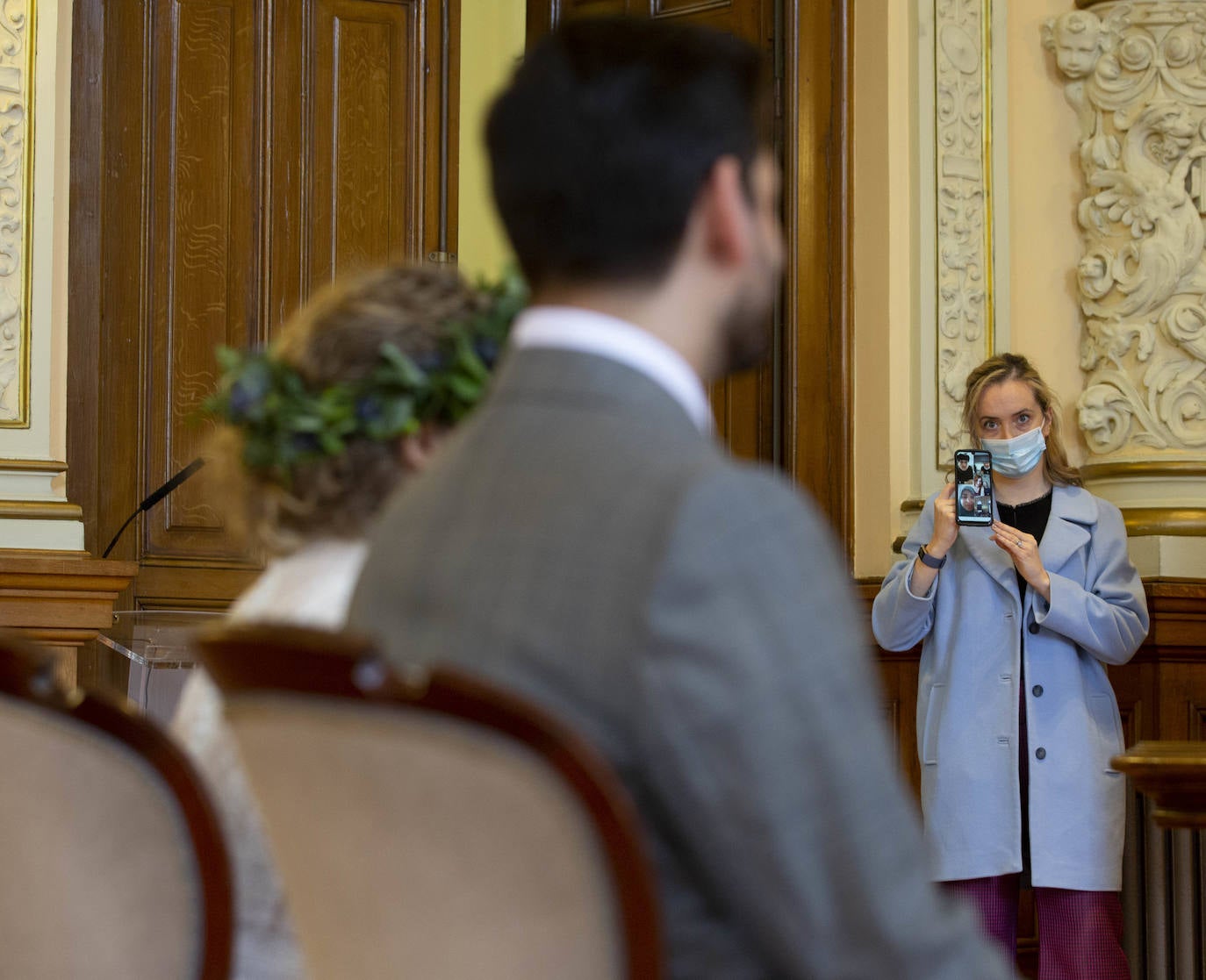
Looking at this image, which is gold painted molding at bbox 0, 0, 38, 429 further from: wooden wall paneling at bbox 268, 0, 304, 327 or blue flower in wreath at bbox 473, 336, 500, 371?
blue flower in wreath at bbox 473, 336, 500, 371

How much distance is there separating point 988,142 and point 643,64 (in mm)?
3687

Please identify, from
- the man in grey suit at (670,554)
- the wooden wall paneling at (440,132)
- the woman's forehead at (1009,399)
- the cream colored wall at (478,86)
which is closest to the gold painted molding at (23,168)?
the wooden wall paneling at (440,132)

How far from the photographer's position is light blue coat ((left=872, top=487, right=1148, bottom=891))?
3.38 meters

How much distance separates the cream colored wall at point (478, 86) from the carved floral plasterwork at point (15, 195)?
169 cm

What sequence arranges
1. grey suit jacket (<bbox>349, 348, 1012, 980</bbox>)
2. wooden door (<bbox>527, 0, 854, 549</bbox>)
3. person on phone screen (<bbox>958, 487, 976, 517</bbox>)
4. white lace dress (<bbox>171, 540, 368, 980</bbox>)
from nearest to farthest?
1. grey suit jacket (<bbox>349, 348, 1012, 980</bbox>)
2. white lace dress (<bbox>171, 540, 368, 980</bbox>)
3. person on phone screen (<bbox>958, 487, 976, 517</bbox>)
4. wooden door (<bbox>527, 0, 854, 549</bbox>)

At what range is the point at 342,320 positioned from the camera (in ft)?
4.80

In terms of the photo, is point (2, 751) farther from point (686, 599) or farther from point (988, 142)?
point (988, 142)

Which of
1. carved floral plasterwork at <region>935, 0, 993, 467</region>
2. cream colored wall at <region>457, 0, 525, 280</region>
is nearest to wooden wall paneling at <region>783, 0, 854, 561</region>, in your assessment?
carved floral plasterwork at <region>935, 0, 993, 467</region>

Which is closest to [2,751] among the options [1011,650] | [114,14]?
[1011,650]

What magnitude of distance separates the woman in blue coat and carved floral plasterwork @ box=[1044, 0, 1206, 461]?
68 centimetres

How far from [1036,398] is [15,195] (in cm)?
249

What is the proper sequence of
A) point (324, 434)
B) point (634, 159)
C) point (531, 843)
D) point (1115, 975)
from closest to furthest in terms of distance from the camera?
1. point (531, 843)
2. point (634, 159)
3. point (324, 434)
4. point (1115, 975)

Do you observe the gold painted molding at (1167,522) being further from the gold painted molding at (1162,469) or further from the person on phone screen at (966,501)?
the person on phone screen at (966,501)

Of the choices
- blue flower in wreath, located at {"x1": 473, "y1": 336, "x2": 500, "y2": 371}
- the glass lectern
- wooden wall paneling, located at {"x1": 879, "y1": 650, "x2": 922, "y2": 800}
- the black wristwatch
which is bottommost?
wooden wall paneling, located at {"x1": 879, "y1": 650, "x2": 922, "y2": 800}
